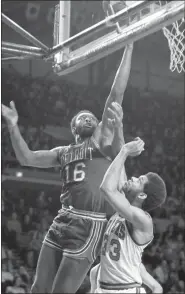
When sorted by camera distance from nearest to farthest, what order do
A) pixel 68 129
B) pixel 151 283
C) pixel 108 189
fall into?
pixel 108 189
pixel 151 283
pixel 68 129

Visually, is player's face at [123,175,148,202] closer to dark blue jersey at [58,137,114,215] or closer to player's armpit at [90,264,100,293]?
dark blue jersey at [58,137,114,215]

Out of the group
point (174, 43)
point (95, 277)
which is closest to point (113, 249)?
point (95, 277)

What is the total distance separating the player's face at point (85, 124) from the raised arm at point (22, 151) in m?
0.28

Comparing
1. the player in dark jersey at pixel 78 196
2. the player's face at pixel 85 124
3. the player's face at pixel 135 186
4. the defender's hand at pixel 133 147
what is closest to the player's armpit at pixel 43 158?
the player in dark jersey at pixel 78 196

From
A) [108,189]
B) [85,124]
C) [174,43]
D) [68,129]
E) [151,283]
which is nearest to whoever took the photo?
[108,189]

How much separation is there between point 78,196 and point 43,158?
44cm

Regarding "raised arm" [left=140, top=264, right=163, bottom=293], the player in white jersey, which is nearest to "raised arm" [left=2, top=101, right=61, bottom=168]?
the player in white jersey

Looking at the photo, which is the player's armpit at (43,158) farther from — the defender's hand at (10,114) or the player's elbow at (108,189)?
the player's elbow at (108,189)

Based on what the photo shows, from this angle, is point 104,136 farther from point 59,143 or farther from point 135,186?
point 59,143

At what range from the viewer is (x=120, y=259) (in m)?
4.21

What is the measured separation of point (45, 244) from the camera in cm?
441

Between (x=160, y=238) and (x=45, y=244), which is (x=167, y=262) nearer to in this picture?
(x=160, y=238)

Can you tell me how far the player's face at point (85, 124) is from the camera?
4602mm

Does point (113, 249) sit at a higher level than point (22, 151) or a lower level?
lower
